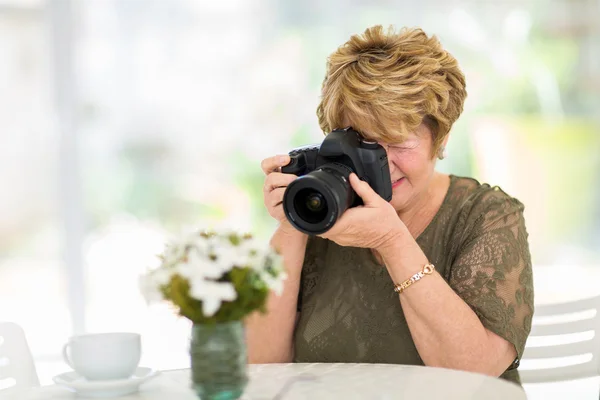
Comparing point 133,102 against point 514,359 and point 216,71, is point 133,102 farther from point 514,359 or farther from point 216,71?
point 514,359

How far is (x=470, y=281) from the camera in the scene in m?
1.40

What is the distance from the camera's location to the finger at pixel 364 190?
51.9 inches

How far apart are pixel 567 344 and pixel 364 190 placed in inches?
28.7

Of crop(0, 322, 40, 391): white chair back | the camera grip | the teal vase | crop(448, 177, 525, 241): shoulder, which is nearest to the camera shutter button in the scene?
the camera grip

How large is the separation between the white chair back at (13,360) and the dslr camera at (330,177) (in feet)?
1.94

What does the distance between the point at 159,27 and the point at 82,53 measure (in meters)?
0.33

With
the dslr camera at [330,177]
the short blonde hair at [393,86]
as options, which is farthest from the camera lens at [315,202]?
the short blonde hair at [393,86]

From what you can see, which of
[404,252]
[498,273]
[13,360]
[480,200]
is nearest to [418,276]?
[404,252]

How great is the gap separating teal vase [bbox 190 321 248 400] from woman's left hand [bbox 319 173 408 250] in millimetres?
379

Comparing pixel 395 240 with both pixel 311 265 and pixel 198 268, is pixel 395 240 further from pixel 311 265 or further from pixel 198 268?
pixel 198 268

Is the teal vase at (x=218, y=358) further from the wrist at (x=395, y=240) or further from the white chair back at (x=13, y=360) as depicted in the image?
the white chair back at (x=13, y=360)

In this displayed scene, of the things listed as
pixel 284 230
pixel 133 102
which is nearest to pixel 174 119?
pixel 133 102

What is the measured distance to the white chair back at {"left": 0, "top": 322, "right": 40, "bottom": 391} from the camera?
1518 mm

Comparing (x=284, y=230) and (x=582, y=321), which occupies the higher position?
(x=284, y=230)
